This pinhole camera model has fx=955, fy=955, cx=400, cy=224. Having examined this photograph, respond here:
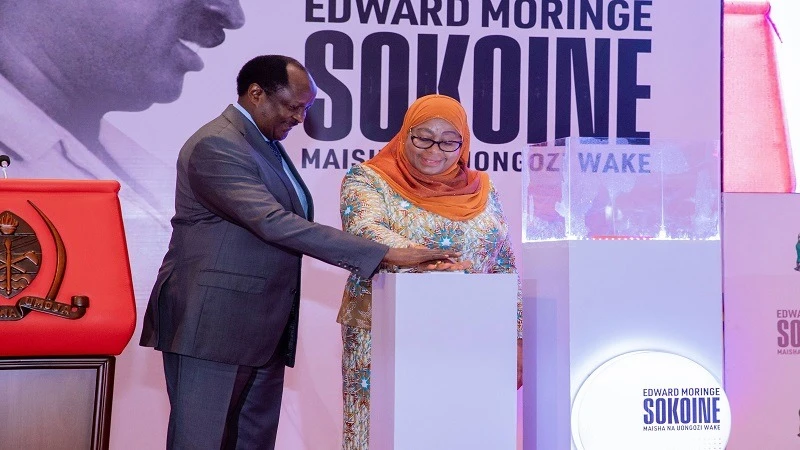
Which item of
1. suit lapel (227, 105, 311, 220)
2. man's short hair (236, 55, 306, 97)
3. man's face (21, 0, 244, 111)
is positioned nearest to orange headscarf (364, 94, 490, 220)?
suit lapel (227, 105, 311, 220)

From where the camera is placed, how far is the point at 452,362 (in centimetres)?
207

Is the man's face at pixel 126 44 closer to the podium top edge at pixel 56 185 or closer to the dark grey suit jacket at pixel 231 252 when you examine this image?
the dark grey suit jacket at pixel 231 252

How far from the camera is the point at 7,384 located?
233 cm

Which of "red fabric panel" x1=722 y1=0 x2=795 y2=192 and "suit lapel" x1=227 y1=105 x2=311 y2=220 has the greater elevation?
"red fabric panel" x1=722 y1=0 x2=795 y2=192

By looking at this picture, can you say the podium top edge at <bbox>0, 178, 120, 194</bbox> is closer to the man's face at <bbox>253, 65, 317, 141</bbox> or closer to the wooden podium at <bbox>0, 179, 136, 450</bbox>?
the wooden podium at <bbox>0, 179, 136, 450</bbox>

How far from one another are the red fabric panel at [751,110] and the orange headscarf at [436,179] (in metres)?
1.97

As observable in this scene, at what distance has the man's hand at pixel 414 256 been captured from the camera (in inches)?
91.7

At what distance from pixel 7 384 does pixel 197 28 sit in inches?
86.5

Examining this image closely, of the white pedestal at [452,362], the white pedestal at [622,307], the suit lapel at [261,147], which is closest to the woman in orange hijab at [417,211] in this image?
the suit lapel at [261,147]

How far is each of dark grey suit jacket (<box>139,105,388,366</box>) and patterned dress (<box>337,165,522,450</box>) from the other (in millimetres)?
173

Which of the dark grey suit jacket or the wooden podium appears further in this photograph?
the dark grey suit jacket

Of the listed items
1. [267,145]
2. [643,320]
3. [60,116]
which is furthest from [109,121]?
[643,320]

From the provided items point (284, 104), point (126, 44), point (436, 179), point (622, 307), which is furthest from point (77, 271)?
point (126, 44)

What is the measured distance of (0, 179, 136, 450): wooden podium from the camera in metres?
2.31
